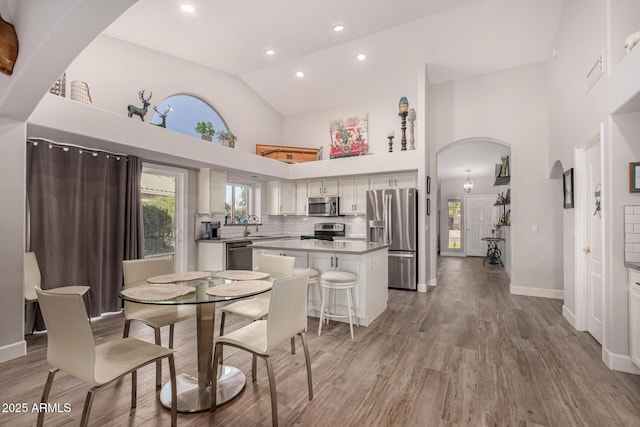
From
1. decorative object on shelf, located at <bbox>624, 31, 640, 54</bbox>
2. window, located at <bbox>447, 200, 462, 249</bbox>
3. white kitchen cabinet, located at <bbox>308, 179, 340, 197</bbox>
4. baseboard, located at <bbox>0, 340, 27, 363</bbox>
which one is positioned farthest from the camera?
window, located at <bbox>447, 200, 462, 249</bbox>

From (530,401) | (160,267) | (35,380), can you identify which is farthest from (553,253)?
(35,380)

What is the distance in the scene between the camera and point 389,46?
4.89 meters

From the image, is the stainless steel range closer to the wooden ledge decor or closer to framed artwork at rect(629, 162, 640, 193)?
the wooden ledge decor

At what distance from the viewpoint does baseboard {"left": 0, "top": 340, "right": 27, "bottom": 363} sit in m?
2.58

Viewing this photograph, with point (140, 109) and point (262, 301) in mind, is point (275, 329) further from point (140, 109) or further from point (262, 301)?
point (140, 109)

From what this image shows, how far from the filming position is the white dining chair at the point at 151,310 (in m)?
2.17

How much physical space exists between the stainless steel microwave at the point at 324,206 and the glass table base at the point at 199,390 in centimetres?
418

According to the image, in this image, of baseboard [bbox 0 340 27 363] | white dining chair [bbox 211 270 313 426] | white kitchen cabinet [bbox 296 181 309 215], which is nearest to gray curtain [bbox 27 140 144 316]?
baseboard [bbox 0 340 27 363]

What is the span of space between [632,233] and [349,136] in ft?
15.8

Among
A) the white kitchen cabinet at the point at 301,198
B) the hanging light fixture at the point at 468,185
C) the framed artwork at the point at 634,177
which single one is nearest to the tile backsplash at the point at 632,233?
the framed artwork at the point at 634,177

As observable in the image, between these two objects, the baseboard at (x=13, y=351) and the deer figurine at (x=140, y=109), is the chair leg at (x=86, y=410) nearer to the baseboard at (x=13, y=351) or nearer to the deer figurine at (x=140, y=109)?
the baseboard at (x=13, y=351)

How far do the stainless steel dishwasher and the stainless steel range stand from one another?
1635 mm

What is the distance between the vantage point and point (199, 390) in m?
2.05

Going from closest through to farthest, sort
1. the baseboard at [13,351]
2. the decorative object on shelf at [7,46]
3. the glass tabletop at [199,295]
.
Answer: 1. the glass tabletop at [199,295]
2. the decorative object on shelf at [7,46]
3. the baseboard at [13,351]
